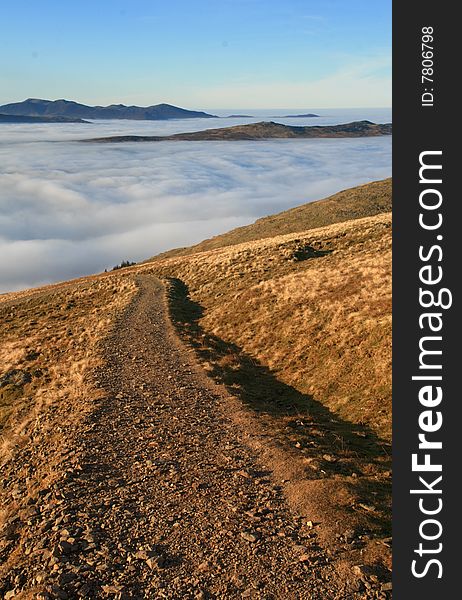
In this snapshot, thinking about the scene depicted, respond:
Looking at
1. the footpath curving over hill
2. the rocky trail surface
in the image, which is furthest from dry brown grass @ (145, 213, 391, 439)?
the rocky trail surface

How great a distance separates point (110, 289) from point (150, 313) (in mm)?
14959

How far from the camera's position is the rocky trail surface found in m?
7.74

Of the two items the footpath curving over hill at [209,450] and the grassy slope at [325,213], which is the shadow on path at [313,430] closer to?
the footpath curving over hill at [209,450]

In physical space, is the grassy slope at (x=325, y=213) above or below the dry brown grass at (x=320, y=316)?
above

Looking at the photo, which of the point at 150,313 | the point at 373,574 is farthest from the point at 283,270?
the point at 373,574

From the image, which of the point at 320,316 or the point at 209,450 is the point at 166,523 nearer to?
the point at 209,450

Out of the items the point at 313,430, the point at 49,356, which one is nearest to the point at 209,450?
the point at 313,430

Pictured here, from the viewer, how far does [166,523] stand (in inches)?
370

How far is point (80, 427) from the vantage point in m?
14.5

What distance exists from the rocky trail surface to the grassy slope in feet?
246

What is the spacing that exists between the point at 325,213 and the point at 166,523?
281 feet

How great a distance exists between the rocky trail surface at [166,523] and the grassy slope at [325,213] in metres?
75.1

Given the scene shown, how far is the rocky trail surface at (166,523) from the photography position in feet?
25.4

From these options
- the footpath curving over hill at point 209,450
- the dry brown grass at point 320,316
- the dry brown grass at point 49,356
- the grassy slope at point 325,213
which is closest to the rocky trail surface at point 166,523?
the footpath curving over hill at point 209,450
